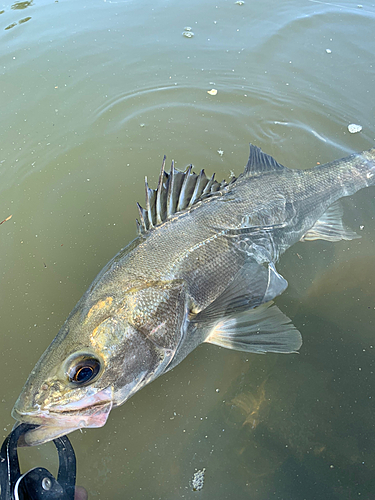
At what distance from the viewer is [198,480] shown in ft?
7.31

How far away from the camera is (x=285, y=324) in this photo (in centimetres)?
251

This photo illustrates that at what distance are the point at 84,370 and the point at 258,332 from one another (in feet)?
4.24

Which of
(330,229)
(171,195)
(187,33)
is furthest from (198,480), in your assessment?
(187,33)

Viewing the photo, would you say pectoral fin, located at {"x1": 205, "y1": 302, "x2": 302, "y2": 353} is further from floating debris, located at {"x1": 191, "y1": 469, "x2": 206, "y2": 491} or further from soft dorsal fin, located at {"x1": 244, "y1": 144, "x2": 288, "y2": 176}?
soft dorsal fin, located at {"x1": 244, "y1": 144, "x2": 288, "y2": 176}

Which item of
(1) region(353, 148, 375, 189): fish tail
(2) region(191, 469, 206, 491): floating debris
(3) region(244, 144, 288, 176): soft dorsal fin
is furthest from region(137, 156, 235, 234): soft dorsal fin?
(2) region(191, 469, 206, 491): floating debris

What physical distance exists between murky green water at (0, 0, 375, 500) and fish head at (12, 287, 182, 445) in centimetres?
73

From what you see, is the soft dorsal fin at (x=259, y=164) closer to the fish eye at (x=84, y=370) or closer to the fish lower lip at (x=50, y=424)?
the fish eye at (x=84, y=370)

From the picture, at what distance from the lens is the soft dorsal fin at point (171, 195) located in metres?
2.50

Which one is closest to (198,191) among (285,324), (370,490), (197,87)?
(285,324)

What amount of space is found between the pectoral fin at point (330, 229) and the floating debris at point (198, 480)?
2.11 metres

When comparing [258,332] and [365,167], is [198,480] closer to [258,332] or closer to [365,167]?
[258,332]

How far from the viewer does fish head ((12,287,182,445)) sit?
164cm

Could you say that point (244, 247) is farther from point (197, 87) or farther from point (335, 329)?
point (197, 87)

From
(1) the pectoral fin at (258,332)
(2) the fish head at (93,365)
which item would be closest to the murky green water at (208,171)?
(1) the pectoral fin at (258,332)
